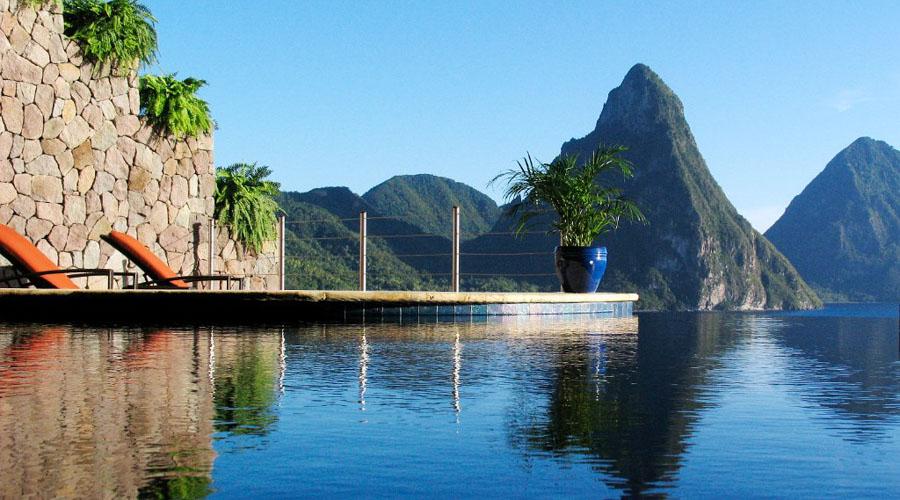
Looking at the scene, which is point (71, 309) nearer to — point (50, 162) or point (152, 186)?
point (50, 162)

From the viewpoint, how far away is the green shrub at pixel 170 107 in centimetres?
1656

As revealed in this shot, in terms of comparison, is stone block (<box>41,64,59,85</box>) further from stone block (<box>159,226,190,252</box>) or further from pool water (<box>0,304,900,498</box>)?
pool water (<box>0,304,900,498</box>)

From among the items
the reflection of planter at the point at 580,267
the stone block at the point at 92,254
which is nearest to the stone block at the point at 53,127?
the stone block at the point at 92,254

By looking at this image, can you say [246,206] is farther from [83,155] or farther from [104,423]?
[104,423]

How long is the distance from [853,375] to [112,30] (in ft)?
43.7

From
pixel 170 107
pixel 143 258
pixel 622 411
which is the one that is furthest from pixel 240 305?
pixel 170 107

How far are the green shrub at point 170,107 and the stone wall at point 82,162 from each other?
23 centimetres

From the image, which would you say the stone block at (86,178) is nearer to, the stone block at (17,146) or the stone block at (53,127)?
the stone block at (53,127)

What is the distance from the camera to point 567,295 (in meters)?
12.1

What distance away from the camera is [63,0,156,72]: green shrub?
15211 millimetres

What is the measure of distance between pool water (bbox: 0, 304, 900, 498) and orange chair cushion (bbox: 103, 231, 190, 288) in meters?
6.92

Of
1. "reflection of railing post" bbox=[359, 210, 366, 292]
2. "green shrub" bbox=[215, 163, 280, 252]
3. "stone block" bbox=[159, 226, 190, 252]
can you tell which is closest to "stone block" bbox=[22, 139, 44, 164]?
"stone block" bbox=[159, 226, 190, 252]


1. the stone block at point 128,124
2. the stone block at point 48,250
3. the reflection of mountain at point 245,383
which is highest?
the stone block at point 128,124

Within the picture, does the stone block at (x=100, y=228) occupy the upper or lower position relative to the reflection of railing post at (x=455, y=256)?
upper
